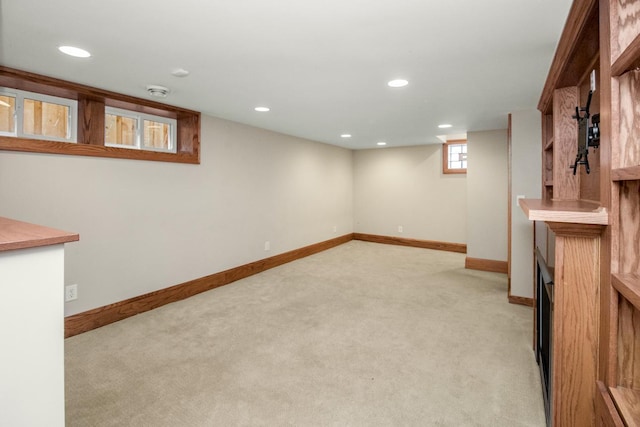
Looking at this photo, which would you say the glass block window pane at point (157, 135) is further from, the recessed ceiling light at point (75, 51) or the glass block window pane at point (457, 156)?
the glass block window pane at point (457, 156)

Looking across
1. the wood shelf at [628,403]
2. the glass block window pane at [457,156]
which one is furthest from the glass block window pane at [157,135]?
the glass block window pane at [457,156]

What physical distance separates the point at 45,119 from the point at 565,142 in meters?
4.09

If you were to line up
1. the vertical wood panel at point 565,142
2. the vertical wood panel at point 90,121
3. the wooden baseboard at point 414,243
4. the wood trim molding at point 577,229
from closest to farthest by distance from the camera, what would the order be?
1. the wood trim molding at point 577,229
2. the vertical wood panel at point 565,142
3. the vertical wood panel at point 90,121
4. the wooden baseboard at point 414,243

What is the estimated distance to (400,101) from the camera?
3.25 meters

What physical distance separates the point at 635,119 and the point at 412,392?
1.74 m

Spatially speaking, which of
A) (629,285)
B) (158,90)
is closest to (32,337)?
(629,285)

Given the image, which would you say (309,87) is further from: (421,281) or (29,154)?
(421,281)

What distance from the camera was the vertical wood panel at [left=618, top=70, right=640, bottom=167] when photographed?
1041 millimetres

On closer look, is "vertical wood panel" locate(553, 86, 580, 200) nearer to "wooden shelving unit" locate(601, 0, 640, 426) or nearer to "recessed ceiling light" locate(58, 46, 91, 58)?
"wooden shelving unit" locate(601, 0, 640, 426)

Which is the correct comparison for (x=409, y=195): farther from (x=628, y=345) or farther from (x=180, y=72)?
(x=628, y=345)

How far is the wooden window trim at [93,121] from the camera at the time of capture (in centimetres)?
248

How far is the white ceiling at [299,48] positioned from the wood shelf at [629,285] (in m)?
1.27

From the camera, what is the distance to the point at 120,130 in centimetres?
326

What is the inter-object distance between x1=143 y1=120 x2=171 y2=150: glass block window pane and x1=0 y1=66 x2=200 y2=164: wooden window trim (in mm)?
108
